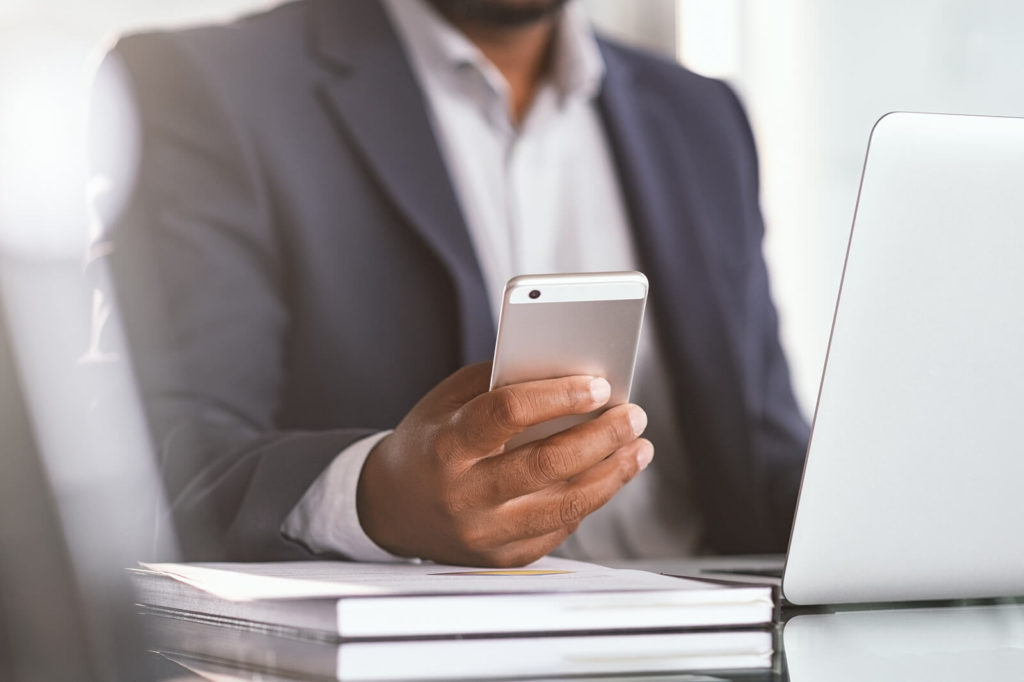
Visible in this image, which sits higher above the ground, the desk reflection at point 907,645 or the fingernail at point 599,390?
the fingernail at point 599,390

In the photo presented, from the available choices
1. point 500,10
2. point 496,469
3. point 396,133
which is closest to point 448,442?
point 496,469

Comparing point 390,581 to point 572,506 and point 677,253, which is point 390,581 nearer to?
point 572,506

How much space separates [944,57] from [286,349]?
140 cm

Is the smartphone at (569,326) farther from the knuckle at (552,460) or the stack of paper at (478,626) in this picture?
the stack of paper at (478,626)

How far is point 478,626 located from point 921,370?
28 centimetres

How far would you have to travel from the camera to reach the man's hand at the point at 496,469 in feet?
2.07

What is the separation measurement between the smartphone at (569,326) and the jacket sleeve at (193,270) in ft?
2.64

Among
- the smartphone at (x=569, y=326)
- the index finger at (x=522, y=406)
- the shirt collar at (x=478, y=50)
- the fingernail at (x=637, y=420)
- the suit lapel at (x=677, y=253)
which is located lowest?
the suit lapel at (x=677, y=253)

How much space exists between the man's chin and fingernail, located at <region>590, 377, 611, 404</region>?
1.21 m

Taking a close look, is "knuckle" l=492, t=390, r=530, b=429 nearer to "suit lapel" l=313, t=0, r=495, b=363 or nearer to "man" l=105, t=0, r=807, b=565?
"man" l=105, t=0, r=807, b=565

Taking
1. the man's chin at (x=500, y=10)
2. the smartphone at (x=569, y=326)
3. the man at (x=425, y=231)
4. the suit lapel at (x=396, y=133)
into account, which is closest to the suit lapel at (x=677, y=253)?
the man at (x=425, y=231)

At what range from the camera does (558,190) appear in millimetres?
1710

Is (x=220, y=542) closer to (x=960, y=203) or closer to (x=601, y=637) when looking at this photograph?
(x=601, y=637)

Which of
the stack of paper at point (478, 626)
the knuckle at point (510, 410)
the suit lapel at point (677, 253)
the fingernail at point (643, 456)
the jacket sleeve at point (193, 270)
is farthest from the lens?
the suit lapel at point (677, 253)
